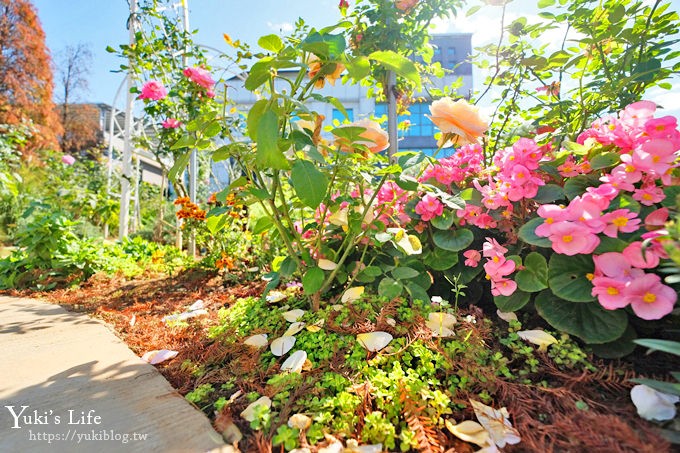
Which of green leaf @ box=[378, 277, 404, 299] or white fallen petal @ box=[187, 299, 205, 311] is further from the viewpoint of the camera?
white fallen petal @ box=[187, 299, 205, 311]

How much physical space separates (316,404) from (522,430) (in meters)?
0.44

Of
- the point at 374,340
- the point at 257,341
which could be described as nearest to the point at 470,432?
the point at 374,340

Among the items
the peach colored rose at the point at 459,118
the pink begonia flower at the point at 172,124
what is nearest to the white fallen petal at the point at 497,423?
the peach colored rose at the point at 459,118

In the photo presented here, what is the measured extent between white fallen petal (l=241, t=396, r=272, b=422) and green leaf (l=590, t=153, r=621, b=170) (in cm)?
108

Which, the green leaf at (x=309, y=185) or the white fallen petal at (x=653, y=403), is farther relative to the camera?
the green leaf at (x=309, y=185)

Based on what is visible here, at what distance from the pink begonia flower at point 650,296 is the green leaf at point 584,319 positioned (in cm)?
12

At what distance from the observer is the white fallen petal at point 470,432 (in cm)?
67

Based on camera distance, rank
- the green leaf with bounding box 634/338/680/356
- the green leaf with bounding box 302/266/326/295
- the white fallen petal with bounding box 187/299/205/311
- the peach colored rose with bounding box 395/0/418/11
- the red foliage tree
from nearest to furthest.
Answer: the green leaf with bounding box 634/338/680/356
the green leaf with bounding box 302/266/326/295
the white fallen petal with bounding box 187/299/205/311
the peach colored rose with bounding box 395/0/418/11
the red foliage tree

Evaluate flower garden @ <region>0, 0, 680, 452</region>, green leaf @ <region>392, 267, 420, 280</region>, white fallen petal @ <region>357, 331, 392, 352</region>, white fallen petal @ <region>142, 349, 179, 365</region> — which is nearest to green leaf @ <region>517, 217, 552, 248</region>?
flower garden @ <region>0, 0, 680, 452</region>

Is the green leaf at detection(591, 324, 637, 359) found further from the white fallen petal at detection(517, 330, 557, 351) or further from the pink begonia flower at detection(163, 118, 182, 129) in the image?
the pink begonia flower at detection(163, 118, 182, 129)

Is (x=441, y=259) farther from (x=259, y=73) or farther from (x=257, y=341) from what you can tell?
(x=259, y=73)

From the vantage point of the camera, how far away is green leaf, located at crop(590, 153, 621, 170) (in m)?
0.91

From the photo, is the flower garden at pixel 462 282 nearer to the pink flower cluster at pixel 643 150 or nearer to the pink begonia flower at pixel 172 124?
the pink flower cluster at pixel 643 150

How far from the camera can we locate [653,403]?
2.19 ft
